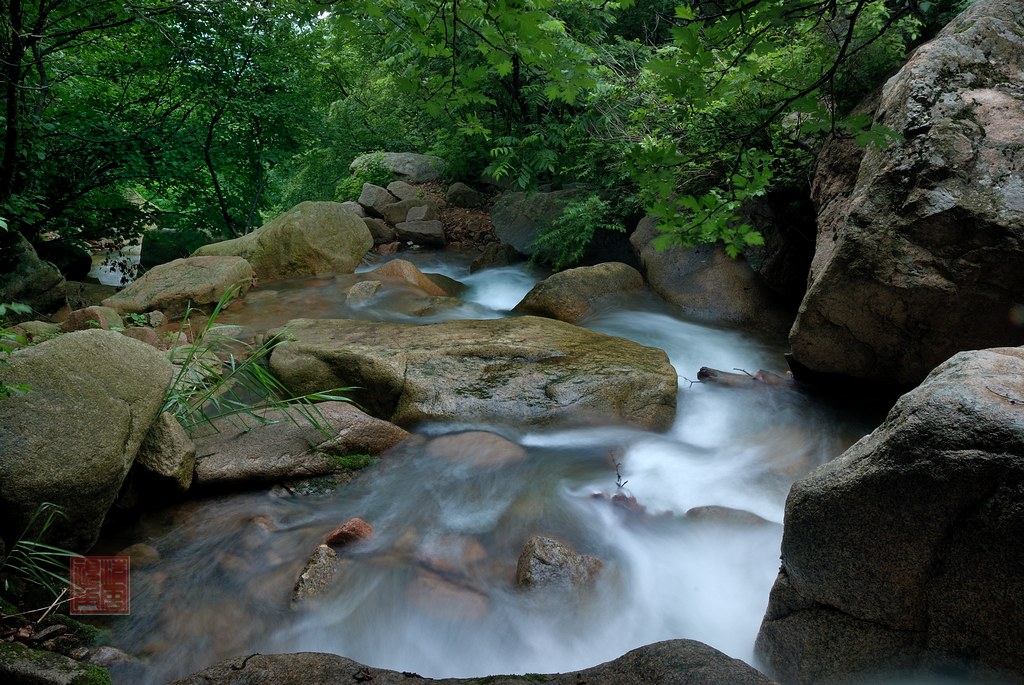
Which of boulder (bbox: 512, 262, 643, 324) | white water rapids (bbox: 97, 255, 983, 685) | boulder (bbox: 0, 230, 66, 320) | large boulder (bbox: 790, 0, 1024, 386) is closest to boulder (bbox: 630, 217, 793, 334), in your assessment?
boulder (bbox: 512, 262, 643, 324)

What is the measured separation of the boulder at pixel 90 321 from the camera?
21.7 feet

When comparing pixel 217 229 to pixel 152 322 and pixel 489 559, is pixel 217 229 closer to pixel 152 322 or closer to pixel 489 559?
pixel 152 322

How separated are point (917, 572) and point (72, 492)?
3767 mm

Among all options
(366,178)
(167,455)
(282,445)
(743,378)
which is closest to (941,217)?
(743,378)

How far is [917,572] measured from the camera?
2322mm

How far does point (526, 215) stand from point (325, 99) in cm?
484

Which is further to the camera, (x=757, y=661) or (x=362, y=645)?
(x=362, y=645)

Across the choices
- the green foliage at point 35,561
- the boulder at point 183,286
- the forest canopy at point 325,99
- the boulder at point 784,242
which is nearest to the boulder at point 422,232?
the forest canopy at point 325,99

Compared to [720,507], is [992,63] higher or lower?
higher

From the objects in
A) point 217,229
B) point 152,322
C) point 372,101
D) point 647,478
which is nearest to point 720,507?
point 647,478

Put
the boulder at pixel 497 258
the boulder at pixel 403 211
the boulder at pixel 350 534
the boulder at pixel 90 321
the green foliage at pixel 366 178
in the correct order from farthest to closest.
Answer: the green foliage at pixel 366 178
the boulder at pixel 403 211
the boulder at pixel 497 258
the boulder at pixel 90 321
the boulder at pixel 350 534

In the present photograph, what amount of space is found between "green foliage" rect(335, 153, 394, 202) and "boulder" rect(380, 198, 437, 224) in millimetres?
1327

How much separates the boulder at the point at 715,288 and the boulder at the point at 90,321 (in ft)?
20.3

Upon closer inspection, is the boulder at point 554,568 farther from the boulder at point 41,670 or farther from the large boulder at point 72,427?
the large boulder at point 72,427
